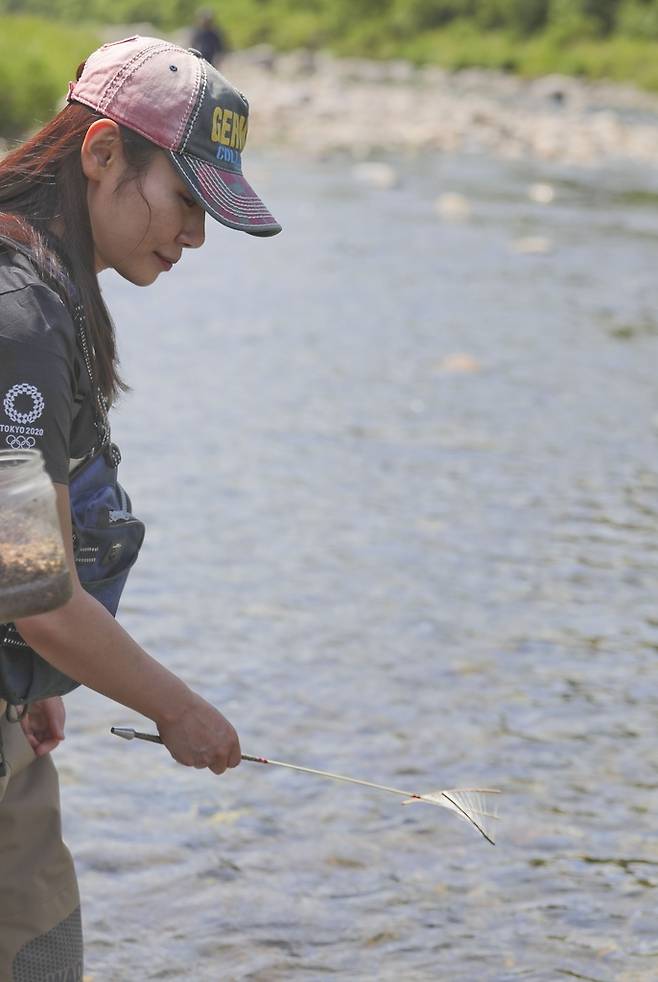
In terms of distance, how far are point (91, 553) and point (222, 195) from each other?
1.79ft

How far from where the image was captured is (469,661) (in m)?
5.54

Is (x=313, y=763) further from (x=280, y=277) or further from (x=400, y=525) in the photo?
(x=280, y=277)

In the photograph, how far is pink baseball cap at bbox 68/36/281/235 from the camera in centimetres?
234

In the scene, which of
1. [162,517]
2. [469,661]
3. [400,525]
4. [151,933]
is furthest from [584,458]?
[151,933]

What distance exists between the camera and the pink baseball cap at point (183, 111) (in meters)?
2.34

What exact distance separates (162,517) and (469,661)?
A: 6.33ft

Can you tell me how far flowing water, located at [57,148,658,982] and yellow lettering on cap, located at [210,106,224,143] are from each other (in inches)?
75.3

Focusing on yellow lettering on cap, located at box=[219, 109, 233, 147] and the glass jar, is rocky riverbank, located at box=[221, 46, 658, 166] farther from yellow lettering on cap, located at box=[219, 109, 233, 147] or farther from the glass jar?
the glass jar

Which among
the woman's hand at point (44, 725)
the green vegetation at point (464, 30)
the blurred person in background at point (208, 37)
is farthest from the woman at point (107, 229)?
the green vegetation at point (464, 30)

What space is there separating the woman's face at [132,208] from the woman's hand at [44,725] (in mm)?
736

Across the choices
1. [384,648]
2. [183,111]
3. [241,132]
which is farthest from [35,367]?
[384,648]

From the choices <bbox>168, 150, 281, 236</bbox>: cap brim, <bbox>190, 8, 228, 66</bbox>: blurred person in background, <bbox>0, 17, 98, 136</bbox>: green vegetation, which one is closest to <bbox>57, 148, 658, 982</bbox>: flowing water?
<bbox>168, 150, 281, 236</bbox>: cap brim

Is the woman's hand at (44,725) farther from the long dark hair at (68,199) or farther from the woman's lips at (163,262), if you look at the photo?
the woman's lips at (163,262)

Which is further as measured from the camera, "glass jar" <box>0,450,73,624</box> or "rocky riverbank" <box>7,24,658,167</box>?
"rocky riverbank" <box>7,24,658,167</box>
